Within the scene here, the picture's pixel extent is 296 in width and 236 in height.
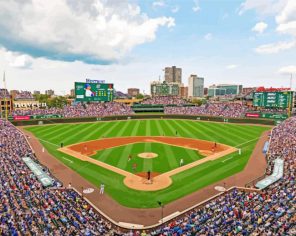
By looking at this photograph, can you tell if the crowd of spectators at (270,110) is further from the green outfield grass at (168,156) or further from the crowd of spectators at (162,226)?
the crowd of spectators at (162,226)

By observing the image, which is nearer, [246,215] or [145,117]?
[246,215]

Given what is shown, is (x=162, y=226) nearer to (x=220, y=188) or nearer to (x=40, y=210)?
(x=220, y=188)

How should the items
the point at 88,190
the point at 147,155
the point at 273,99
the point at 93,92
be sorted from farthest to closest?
the point at 93,92, the point at 273,99, the point at 147,155, the point at 88,190

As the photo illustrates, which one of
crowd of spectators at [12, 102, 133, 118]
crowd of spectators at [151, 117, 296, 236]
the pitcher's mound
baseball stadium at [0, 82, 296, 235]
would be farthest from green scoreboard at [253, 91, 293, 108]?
crowd of spectators at [151, 117, 296, 236]

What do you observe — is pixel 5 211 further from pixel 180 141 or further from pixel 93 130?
pixel 93 130

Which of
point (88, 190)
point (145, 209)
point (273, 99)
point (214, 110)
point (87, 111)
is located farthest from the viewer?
point (214, 110)

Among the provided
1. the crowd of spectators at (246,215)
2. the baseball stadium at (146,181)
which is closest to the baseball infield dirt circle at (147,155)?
the baseball stadium at (146,181)

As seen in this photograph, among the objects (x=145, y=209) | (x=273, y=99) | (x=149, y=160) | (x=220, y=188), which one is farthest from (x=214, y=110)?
(x=145, y=209)

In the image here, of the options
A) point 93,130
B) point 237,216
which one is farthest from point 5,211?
point 93,130

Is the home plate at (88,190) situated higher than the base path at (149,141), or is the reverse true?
the base path at (149,141)
